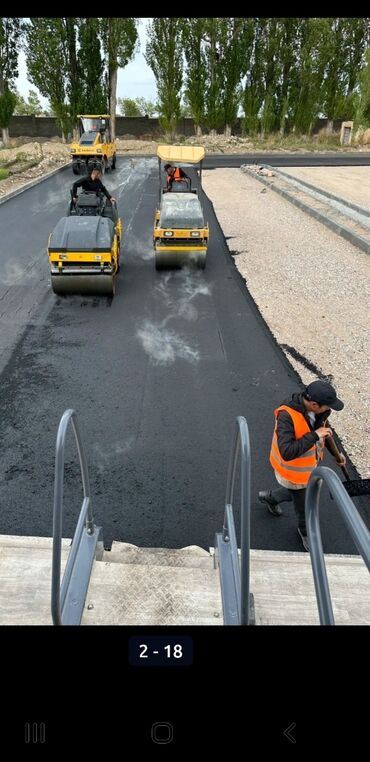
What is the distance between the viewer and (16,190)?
2150cm

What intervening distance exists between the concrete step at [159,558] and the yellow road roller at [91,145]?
24.0 metres

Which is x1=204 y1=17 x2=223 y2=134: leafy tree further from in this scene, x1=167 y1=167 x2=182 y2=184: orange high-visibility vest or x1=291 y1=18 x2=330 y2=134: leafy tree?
x1=167 y1=167 x2=182 y2=184: orange high-visibility vest

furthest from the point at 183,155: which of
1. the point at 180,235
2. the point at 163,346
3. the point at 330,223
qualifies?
the point at 163,346

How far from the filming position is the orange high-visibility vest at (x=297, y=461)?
13.9 ft

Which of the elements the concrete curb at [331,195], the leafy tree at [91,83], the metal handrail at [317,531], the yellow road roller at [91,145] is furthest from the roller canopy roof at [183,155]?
the metal handrail at [317,531]

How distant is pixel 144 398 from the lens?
7.11 meters

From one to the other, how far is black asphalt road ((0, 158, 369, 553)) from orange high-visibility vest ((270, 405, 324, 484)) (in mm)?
810

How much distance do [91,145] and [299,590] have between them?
25.7 m

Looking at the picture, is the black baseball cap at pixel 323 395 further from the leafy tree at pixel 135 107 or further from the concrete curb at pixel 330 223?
the leafy tree at pixel 135 107

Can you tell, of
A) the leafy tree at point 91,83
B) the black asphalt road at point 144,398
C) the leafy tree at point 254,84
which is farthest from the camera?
the leafy tree at point 91,83

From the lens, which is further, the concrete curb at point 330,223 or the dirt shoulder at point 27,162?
the dirt shoulder at point 27,162

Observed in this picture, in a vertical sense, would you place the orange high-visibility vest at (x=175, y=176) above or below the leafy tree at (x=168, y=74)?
below
